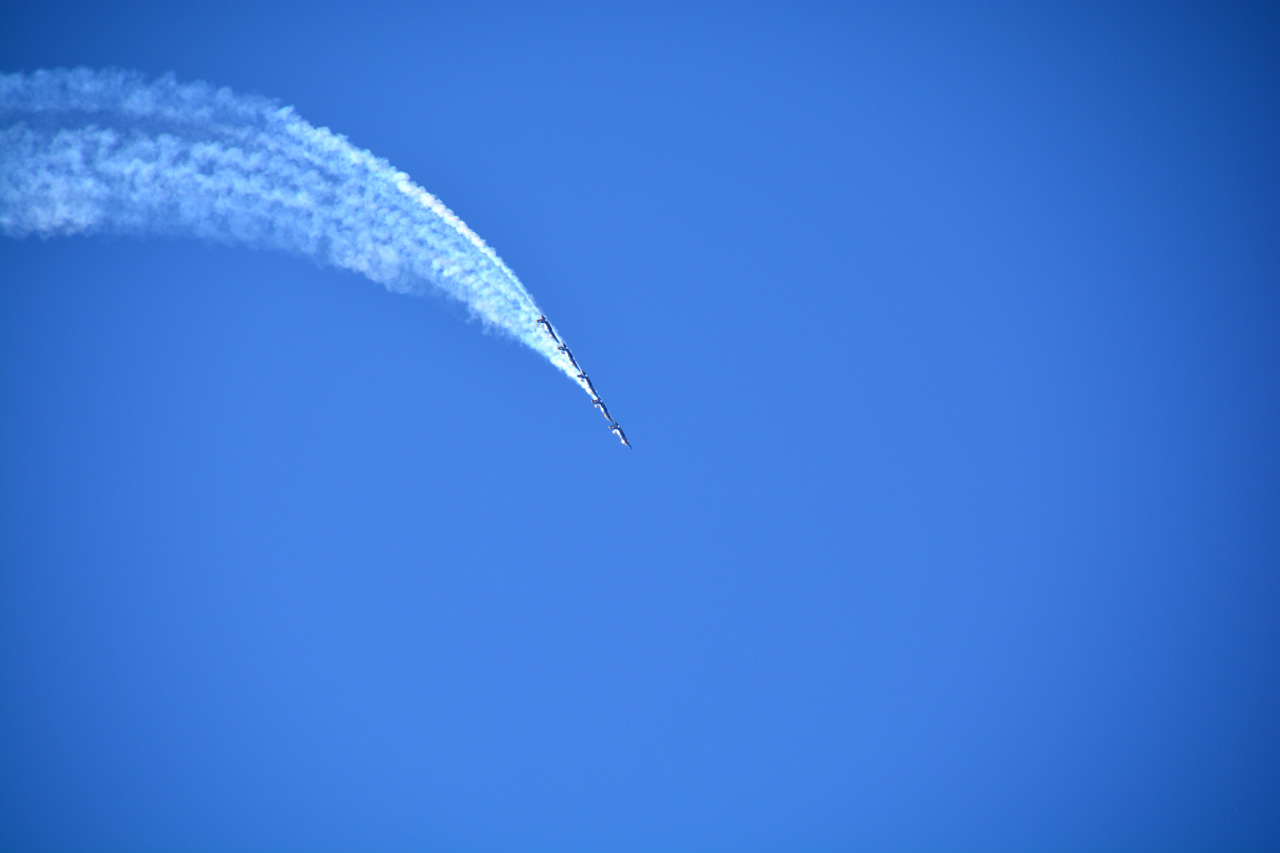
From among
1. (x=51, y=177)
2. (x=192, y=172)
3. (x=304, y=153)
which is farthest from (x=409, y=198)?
(x=51, y=177)

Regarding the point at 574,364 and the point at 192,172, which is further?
the point at 574,364

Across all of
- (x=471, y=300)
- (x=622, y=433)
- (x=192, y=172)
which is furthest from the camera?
(x=622, y=433)

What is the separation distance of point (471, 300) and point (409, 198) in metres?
3.88

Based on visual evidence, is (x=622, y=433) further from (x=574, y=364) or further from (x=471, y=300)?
(x=471, y=300)

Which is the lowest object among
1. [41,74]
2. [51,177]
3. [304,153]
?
[51,177]

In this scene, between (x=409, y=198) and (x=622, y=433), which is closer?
(x=409, y=198)

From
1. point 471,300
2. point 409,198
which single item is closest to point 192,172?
point 409,198

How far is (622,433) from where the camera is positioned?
31297 millimetres

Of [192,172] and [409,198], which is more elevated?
[409,198]

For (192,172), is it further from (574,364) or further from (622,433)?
(622,433)

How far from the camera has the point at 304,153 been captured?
27.5 m

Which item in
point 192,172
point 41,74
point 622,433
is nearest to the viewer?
point 41,74

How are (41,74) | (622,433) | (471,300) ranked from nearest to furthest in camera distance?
(41,74) < (471,300) < (622,433)

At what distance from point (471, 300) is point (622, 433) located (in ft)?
24.0
